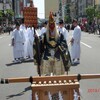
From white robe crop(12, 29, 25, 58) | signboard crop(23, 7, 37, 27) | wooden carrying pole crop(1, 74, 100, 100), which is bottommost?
white robe crop(12, 29, 25, 58)

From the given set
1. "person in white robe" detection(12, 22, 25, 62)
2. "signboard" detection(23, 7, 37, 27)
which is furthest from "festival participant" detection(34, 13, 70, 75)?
"person in white robe" detection(12, 22, 25, 62)

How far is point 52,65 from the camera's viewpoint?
8297mm

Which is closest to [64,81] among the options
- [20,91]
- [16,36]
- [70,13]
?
[20,91]

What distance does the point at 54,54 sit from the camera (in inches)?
325

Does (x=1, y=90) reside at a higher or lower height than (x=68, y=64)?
lower

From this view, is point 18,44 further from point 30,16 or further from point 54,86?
point 54,86

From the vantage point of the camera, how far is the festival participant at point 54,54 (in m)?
8.09

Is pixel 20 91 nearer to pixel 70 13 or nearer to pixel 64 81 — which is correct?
pixel 64 81

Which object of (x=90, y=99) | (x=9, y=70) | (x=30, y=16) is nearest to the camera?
(x=30, y=16)

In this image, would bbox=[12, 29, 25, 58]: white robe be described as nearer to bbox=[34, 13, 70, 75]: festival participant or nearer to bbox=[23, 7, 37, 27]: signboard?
bbox=[34, 13, 70, 75]: festival participant

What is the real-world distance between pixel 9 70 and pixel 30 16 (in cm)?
747

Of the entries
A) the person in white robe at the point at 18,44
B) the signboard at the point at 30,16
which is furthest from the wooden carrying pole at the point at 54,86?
the person in white robe at the point at 18,44

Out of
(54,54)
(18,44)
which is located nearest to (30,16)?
Result: (54,54)

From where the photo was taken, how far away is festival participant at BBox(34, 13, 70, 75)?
8.09m
